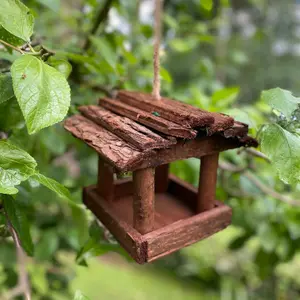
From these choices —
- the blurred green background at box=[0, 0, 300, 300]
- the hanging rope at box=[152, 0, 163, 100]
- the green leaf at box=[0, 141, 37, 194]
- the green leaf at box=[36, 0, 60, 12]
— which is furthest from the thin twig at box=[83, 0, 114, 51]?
the green leaf at box=[0, 141, 37, 194]

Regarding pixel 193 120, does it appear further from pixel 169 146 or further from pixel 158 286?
pixel 158 286

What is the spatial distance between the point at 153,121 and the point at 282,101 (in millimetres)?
185

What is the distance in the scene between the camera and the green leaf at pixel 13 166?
40cm

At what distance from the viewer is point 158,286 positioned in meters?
2.81

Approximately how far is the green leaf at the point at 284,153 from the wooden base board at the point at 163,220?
163mm

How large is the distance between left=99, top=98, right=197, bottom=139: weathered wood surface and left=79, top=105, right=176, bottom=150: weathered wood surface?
0.01 meters

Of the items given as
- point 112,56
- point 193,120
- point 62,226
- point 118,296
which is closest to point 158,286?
point 118,296

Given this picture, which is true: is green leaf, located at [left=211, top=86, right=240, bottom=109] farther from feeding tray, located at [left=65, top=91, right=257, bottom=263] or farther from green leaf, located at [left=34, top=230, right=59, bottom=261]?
green leaf, located at [left=34, top=230, right=59, bottom=261]

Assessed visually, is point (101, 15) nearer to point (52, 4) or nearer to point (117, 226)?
A: point (52, 4)

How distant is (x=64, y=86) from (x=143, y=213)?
0.22 metres

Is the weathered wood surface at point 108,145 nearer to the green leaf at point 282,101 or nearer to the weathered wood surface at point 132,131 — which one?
the weathered wood surface at point 132,131

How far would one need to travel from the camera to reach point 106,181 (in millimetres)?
639

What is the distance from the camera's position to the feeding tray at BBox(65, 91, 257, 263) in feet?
1.51

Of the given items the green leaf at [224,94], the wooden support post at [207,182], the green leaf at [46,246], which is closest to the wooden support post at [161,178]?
the wooden support post at [207,182]
